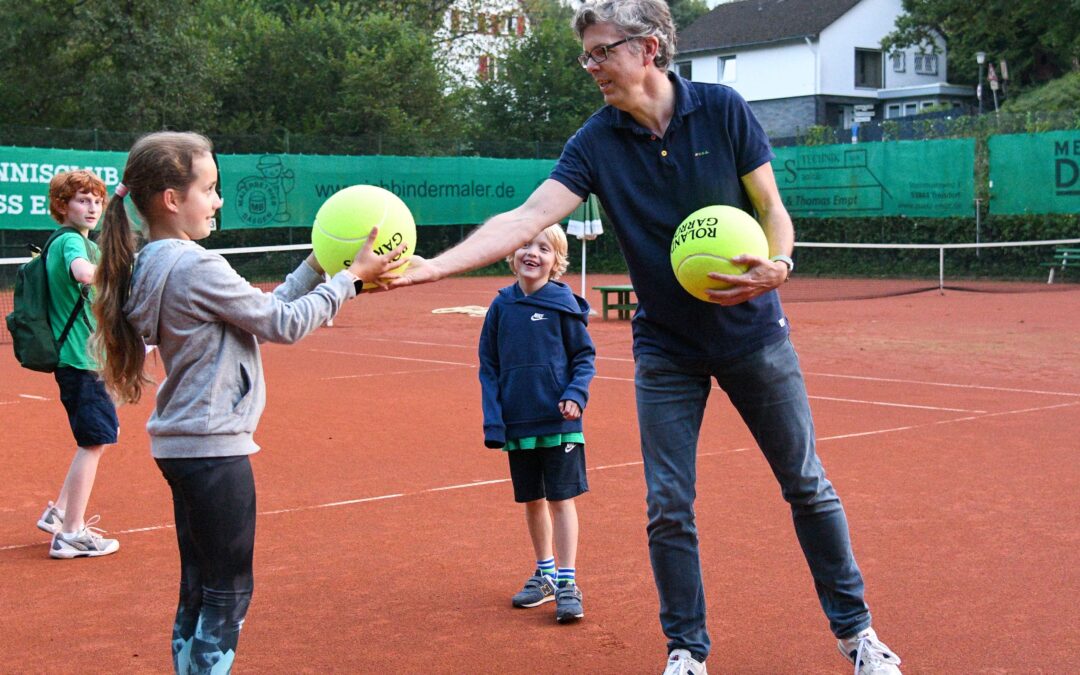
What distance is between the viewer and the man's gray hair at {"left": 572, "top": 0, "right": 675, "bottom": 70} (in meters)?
3.69

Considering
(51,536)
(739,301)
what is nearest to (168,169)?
(739,301)

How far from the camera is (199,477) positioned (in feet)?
10.8

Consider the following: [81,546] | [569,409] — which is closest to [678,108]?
[569,409]

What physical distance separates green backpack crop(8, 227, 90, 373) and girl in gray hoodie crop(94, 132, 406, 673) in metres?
2.22

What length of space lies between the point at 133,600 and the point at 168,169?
2168 mm

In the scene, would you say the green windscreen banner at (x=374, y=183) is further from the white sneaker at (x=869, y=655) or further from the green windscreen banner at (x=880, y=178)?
the white sneaker at (x=869, y=655)

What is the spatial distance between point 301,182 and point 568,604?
21.2 metres

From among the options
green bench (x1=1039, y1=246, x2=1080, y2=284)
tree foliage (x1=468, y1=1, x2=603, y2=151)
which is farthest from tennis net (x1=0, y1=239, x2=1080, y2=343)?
tree foliage (x1=468, y1=1, x2=603, y2=151)

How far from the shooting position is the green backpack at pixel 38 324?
5.50 m

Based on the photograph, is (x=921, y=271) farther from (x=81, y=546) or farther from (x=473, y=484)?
(x=81, y=546)

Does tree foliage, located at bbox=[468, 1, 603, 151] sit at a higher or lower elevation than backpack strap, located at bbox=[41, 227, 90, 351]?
higher

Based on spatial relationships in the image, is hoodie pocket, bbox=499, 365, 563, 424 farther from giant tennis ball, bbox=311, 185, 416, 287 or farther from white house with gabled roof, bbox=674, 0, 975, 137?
white house with gabled roof, bbox=674, 0, 975, 137

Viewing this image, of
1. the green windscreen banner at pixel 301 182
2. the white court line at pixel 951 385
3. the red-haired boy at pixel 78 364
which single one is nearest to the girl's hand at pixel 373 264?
the red-haired boy at pixel 78 364

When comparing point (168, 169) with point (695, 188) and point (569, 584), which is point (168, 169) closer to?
point (695, 188)
